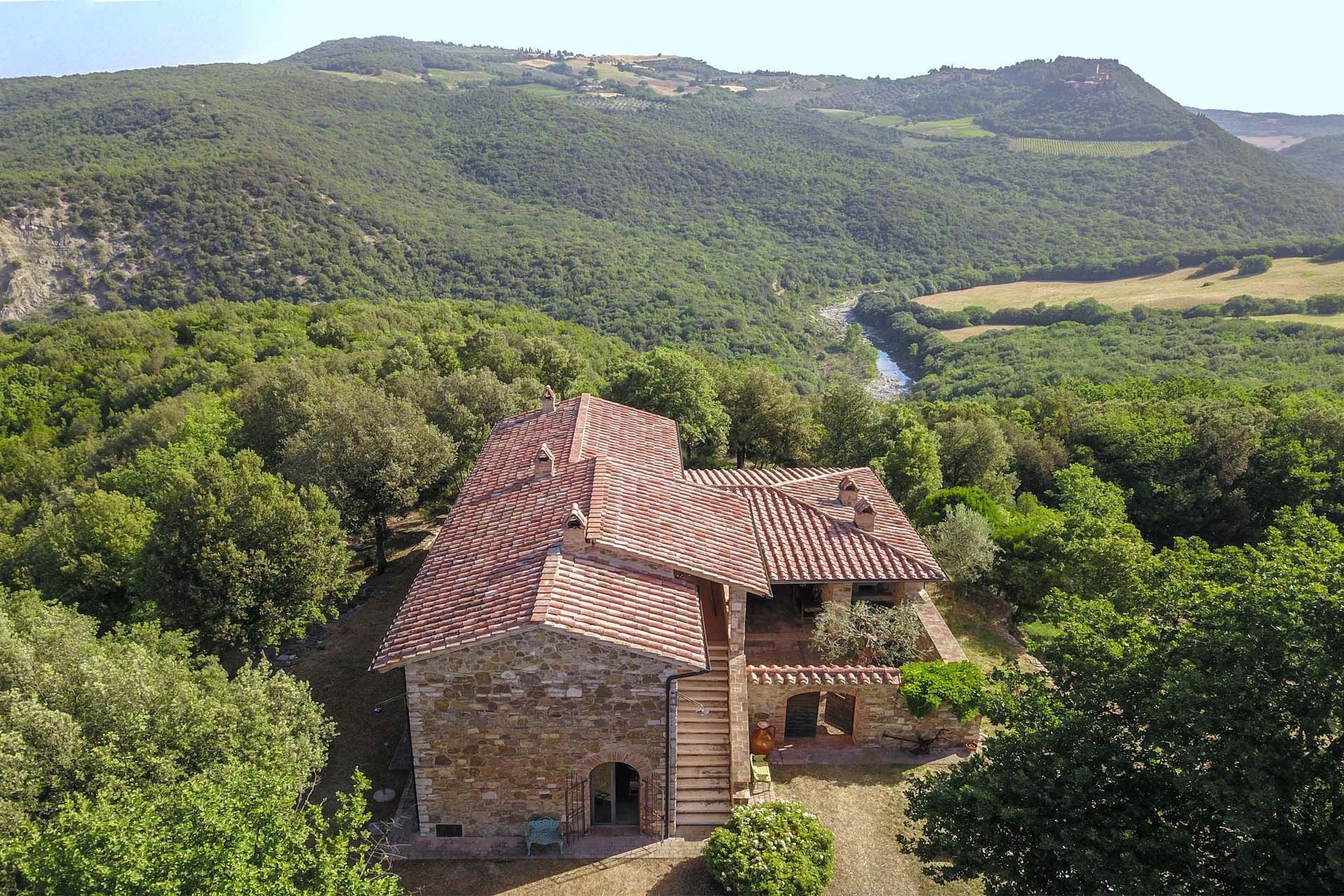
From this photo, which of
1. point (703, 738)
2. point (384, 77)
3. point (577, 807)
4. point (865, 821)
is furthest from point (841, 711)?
point (384, 77)

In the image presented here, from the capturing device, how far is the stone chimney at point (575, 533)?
15.7 metres

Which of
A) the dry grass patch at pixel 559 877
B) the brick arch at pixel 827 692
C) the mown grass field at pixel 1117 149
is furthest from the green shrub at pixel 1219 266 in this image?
the dry grass patch at pixel 559 877

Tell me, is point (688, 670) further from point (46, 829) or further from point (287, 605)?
point (287, 605)

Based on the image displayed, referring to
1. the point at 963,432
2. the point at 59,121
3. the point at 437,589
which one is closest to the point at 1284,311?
the point at 963,432

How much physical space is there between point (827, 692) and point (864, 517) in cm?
570

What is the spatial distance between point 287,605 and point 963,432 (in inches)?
1167

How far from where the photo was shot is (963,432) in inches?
1400

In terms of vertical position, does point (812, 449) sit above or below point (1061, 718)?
below

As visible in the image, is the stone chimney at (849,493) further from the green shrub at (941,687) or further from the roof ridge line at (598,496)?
the roof ridge line at (598,496)

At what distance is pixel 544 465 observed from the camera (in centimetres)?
2055

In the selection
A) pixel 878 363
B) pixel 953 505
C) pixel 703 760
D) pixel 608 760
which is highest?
pixel 953 505

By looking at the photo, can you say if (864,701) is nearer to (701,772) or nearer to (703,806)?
(701,772)

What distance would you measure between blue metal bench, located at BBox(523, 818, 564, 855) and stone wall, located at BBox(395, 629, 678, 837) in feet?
0.89

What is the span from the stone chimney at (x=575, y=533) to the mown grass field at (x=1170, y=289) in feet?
373
